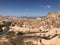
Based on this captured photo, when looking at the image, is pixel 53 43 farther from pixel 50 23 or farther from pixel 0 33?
pixel 50 23

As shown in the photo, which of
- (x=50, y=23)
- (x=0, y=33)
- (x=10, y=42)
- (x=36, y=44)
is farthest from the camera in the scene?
(x=50, y=23)

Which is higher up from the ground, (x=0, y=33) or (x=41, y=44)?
(x=0, y=33)

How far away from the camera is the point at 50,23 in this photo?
3869 cm

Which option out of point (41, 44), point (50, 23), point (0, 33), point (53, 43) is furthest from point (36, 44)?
point (50, 23)

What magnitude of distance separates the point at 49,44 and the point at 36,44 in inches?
51.7

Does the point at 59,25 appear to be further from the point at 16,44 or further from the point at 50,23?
the point at 16,44

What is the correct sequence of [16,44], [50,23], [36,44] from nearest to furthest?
[16,44]
[36,44]
[50,23]

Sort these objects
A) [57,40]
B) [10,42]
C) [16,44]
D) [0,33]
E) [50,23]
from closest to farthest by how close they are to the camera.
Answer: [0,33] < [16,44] < [10,42] < [57,40] < [50,23]

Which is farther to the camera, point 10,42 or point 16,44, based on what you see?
point 10,42

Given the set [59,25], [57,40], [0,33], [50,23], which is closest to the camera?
[0,33]

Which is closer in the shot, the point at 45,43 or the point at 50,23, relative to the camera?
the point at 45,43

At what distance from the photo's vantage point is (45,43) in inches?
664

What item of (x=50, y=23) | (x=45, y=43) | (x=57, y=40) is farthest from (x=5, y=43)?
(x=50, y=23)

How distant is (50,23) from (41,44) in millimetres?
22915
